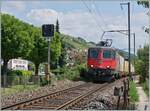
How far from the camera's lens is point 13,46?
36.5 m

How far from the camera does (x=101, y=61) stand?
137 feet

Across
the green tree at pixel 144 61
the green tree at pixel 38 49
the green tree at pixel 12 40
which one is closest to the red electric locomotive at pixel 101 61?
the green tree at pixel 144 61

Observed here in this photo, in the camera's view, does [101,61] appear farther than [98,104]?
Yes

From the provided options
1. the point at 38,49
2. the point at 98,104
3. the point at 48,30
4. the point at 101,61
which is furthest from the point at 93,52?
the point at 98,104

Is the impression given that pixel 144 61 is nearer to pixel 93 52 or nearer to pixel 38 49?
pixel 93 52

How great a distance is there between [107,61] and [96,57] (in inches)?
45.1

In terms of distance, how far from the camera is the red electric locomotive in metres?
41.6

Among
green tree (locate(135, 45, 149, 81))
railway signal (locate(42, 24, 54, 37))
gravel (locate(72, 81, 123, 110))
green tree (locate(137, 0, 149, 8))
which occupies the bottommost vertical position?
gravel (locate(72, 81, 123, 110))

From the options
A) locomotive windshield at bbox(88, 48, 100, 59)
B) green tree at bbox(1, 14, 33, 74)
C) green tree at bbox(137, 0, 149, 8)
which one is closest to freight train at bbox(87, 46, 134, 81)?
locomotive windshield at bbox(88, 48, 100, 59)

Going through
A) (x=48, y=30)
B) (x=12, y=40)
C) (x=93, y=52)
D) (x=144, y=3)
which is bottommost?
(x=93, y=52)

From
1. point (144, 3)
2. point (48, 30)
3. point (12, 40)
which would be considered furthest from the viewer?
point (48, 30)

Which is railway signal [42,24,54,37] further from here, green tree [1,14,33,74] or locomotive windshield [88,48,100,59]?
locomotive windshield [88,48,100,59]

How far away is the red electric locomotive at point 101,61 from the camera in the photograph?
A: 41625 millimetres

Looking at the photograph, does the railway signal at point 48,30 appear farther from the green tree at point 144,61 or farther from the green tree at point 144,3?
the green tree at point 144,3
